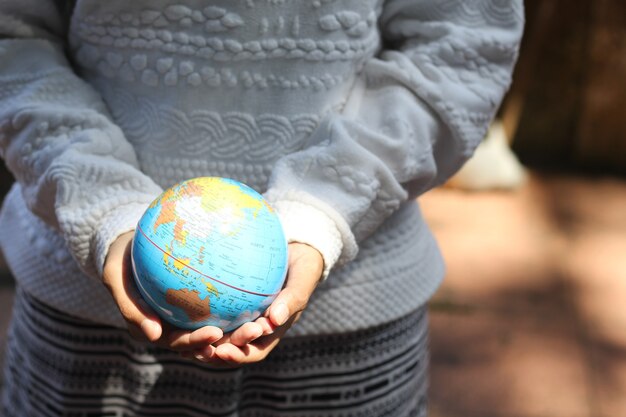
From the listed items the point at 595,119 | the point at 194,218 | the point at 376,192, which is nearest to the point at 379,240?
the point at 376,192

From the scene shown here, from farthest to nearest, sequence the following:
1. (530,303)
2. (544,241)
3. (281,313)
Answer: (544,241) → (530,303) → (281,313)

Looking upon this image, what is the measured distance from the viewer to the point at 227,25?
90cm

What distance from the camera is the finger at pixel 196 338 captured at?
77 cm

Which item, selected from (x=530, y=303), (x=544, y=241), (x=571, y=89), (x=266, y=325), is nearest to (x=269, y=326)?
(x=266, y=325)

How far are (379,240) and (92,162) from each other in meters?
0.31

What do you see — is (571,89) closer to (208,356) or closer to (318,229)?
(318,229)

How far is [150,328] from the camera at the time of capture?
0.79m

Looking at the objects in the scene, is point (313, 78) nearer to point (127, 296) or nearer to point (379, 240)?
point (379, 240)

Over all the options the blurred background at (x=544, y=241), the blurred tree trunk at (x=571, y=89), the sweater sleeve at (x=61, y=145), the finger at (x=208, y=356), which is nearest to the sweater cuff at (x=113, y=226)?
the sweater sleeve at (x=61, y=145)

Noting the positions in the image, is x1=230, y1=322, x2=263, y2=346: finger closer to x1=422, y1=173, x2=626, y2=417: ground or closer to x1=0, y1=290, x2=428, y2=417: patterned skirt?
x1=0, y1=290, x2=428, y2=417: patterned skirt

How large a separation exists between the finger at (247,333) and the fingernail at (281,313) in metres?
0.02

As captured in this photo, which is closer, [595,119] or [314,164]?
[314,164]

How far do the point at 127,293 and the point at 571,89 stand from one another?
329 cm

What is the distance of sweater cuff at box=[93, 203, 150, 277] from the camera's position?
84cm
